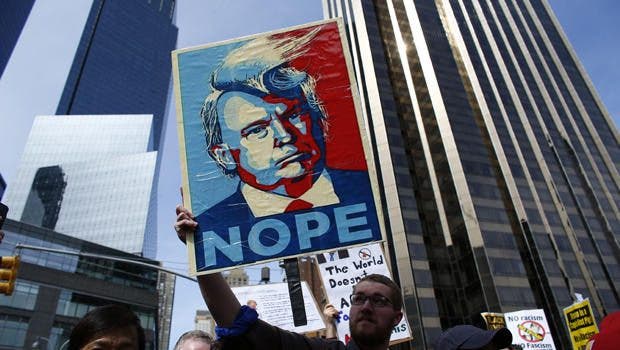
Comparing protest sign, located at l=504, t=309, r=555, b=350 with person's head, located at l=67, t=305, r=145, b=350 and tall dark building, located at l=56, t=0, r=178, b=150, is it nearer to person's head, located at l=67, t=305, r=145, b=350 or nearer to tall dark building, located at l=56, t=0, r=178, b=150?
person's head, located at l=67, t=305, r=145, b=350

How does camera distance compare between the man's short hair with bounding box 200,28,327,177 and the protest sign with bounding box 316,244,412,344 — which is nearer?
the man's short hair with bounding box 200,28,327,177

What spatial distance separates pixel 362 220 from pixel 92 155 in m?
130

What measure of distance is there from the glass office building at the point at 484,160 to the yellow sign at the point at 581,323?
122 ft

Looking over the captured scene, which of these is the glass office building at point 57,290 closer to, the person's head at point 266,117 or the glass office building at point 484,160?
the glass office building at point 484,160

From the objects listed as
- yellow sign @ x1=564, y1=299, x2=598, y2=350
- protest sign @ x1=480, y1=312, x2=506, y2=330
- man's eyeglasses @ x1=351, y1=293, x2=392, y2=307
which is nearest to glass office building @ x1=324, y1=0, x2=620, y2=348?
protest sign @ x1=480, y1=312, x2=506, y2=330

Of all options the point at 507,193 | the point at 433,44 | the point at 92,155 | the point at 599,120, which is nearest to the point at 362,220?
the point at 507,193

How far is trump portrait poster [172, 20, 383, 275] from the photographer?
337 centimetres

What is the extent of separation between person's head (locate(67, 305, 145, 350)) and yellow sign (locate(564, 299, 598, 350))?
11.2m

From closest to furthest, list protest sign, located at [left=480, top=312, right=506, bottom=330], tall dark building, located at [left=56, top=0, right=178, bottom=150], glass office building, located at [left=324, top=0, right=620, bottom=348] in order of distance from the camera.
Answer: protest sign, located at [left=480, top=312, right=506, bottom=330], glass office building, located at [left=324, top=0, right=620, bottom=348], tall dark building, located at [left=56, top=0, right=178, bottom=150]

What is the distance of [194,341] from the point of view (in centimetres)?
404

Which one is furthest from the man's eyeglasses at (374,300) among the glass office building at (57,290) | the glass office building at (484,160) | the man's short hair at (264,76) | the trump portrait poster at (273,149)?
the glass office building at (484,160)

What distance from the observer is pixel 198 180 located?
3.61 meters

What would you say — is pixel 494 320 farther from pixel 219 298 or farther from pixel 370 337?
pixel 219 298

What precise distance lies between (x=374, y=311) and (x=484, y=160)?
64.4 metres
